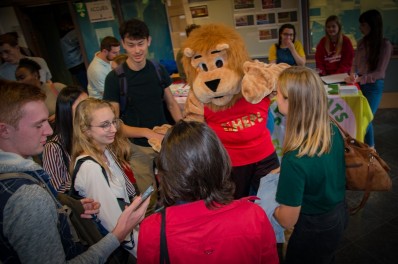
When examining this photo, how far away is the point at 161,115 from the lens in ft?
10.1

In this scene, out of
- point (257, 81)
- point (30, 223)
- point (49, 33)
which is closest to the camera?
point (30, 223)

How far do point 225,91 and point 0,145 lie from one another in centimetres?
156

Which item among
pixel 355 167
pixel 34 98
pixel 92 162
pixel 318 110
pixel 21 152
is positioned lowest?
pixel 355 167

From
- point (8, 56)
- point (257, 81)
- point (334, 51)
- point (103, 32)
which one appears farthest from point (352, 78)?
point (103, 32)

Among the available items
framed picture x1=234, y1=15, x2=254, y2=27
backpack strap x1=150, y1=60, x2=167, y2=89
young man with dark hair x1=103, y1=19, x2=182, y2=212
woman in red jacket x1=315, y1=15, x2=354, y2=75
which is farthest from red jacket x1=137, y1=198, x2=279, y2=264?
framed picture x1=234, y1=15, x2=254, y2=27

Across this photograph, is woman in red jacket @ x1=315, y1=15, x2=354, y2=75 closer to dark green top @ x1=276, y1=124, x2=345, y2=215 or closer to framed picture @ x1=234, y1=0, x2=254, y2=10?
framed picture @ x1=234, y1=0, x2=254, y2=10

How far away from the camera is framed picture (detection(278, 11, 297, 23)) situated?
18.9ft

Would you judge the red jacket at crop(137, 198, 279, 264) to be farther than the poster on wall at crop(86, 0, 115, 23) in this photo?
No

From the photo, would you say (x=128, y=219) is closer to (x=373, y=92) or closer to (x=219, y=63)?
(x=219, y=63)

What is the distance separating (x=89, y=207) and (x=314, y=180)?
127cm

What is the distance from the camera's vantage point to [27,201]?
1202mm

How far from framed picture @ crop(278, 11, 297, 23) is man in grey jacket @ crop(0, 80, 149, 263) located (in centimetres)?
525

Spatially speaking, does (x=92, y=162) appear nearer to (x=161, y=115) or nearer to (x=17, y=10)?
(x=161, y=115)

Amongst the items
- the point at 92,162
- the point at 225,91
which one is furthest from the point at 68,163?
the point at 225,91
